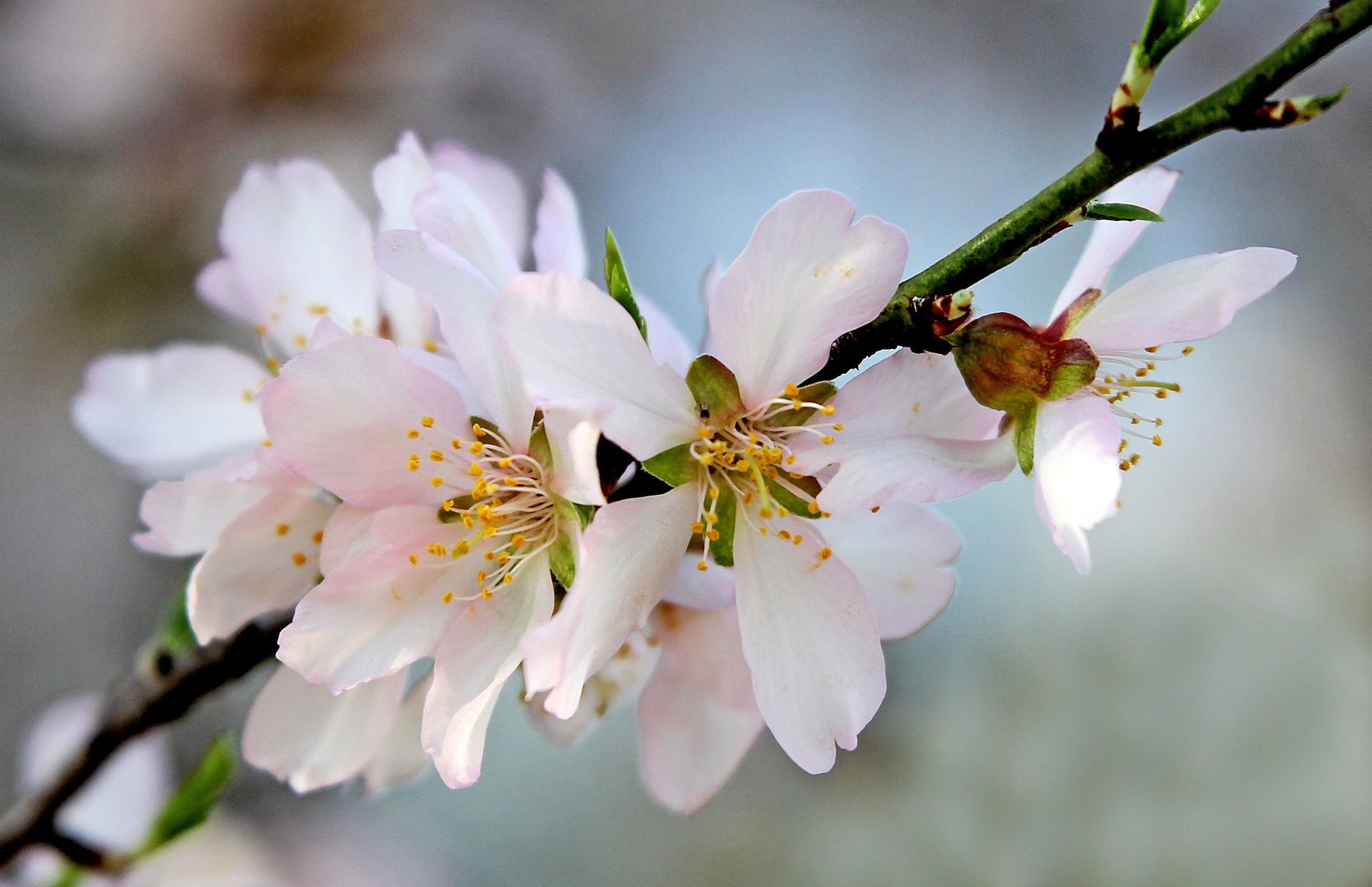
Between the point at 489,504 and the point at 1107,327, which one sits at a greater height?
the point at 1107,327

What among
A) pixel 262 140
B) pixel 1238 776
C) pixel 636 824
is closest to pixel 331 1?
pixel 262 140

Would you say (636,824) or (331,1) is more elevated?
(331,1)

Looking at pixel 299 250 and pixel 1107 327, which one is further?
pixel 299 250

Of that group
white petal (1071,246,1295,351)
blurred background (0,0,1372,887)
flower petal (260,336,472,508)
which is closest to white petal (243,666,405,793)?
flower petal (260,336,472,508)

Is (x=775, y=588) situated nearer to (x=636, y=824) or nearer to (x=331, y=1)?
(x=636, y=824)

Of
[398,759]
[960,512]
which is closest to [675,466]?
[398,759]

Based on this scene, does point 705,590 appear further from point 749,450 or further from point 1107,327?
point 1107,327
